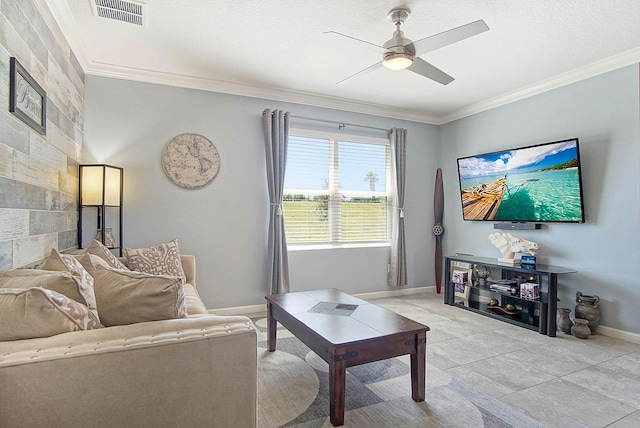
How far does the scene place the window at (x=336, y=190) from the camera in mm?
4512

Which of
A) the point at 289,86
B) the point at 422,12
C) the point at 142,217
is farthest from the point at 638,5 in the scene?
the point at 142,217

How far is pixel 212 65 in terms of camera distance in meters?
3.56

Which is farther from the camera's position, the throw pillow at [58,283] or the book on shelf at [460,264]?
the book on shelf at [460,264]

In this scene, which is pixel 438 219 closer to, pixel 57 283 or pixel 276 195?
pixel 276 195

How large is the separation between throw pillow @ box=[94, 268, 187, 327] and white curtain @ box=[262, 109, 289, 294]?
2.70 meters

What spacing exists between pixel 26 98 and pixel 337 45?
2.33 m

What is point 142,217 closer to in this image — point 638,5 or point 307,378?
point 307,378

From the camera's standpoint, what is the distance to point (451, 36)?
92.0 inches

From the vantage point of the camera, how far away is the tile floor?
2105 mm

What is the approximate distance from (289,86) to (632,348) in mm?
4239

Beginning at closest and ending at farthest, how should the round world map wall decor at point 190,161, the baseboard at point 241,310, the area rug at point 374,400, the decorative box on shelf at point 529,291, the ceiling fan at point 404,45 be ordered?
1. the area rug at point 374,400
2. the ceiling fan at point 404,45
3. the decorative box on shelf at point 529,291
4. the round world map wall decor at point 190,161
5. the baseboard at point 241,310

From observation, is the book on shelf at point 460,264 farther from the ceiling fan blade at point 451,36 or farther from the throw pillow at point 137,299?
the throw pillow at point 137,299

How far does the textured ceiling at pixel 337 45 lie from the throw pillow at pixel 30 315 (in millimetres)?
2234

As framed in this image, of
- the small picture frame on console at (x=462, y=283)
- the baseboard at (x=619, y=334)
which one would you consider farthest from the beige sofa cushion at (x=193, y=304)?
the baseboard at (x=619, y=334)
